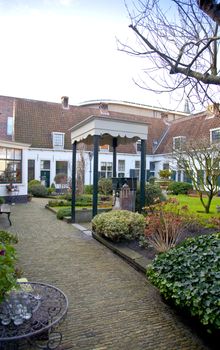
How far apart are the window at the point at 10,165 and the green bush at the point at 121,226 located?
10772 mm

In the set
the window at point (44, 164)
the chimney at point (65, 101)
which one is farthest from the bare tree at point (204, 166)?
the chimney at point (65, 101)

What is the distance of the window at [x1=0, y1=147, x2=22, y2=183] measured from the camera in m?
16.2

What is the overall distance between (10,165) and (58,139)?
9.72m

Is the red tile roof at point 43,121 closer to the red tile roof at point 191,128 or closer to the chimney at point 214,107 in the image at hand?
the red tile roof at point 191,128

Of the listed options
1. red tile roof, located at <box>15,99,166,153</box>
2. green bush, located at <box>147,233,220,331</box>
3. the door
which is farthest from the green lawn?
the door

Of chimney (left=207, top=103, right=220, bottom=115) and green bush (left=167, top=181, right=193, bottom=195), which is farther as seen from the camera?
green bush (left=167, top=181, right=193, bottom=195)

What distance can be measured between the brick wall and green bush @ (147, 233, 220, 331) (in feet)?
80.2

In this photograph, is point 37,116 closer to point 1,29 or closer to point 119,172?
point 119,172

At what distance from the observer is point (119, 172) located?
27.8 m

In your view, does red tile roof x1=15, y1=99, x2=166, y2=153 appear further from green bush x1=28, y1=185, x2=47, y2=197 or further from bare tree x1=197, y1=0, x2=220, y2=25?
bare tree x1=197, y1=0, x2=220, y2=25

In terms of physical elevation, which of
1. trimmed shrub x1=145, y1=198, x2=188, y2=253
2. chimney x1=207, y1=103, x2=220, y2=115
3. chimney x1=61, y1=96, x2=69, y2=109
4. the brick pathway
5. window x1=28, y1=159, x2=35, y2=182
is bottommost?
the brick pathway

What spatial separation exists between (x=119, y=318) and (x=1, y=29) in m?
6.81

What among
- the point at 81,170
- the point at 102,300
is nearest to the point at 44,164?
the point at 81,170

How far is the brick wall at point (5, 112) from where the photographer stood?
26.1 m
